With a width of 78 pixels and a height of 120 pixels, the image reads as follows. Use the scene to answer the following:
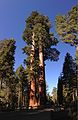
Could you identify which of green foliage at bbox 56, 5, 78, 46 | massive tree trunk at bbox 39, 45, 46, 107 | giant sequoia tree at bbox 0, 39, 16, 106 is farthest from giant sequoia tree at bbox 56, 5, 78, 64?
giant sequoia tree at bbox 0, 39, 16, 106

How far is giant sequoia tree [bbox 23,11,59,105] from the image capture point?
121 ft

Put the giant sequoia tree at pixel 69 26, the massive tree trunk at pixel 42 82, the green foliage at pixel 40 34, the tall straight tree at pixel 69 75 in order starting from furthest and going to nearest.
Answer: the tall straight tree at pixel 69 75 → the green foliage at pixel 40 34 → the massive tree trunk at pixel 42 82 → the giant sequoia tree at pixel 69 26

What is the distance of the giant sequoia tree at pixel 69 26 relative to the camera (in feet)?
117

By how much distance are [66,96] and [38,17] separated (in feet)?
123

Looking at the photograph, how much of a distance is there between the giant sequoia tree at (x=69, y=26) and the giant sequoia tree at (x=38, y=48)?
9.39ft

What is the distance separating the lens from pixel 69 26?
35.7 m

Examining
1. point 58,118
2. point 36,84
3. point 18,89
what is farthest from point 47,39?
point 18,89

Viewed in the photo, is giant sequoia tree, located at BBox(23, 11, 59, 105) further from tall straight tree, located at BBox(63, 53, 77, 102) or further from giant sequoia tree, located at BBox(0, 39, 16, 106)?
tall straight tree, located at BBox(63, 53, 77, 102)

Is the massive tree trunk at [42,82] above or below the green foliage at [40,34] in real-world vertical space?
below

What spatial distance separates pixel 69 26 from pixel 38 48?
634 centimetres

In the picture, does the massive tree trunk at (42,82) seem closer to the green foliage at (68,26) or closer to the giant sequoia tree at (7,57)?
the green foliage at (68,26)

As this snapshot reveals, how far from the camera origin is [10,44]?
171 feet

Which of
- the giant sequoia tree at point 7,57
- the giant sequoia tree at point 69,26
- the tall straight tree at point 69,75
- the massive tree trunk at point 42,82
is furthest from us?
the tall straight tree at point 69,75

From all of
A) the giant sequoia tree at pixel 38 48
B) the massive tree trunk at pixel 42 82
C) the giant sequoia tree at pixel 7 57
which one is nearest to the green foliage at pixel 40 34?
the giant sequoia tree at pixel 38 48
